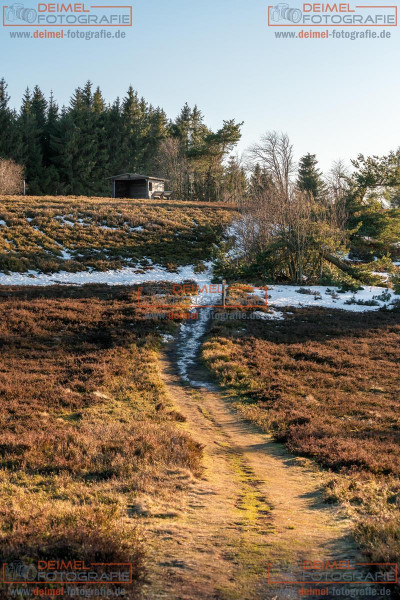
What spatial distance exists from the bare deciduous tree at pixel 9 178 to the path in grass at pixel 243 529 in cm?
5672

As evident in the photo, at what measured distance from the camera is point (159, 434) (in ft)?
30.7

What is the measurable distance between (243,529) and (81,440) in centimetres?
381

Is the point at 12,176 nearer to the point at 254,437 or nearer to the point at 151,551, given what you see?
the point at 254,437

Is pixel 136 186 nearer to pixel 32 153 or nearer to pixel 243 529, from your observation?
pixel 32 153

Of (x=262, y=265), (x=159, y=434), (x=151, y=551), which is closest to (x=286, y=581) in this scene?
(x=151, y=551)

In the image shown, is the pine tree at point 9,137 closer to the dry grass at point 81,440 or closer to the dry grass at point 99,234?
the dry grass at point 99,234

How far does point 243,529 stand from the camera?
5.98 m

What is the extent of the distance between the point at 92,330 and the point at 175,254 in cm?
2269

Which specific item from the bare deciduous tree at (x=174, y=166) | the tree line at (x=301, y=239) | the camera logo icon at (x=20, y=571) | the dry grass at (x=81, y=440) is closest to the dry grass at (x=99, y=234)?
the tree line at (x=301, y=239)

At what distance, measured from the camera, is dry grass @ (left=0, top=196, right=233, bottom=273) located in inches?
1351

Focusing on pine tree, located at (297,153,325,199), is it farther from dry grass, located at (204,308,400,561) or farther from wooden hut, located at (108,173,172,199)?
dry grass, located at (204,308,400,561)

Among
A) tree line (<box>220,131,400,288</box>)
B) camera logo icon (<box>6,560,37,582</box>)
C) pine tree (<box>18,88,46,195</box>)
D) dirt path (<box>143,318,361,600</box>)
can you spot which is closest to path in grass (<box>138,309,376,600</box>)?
dirt path (<box>143,318,361,600</box>)

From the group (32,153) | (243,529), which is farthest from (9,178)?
(243,529)

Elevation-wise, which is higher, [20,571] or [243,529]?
[20,571]
